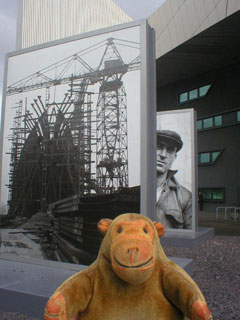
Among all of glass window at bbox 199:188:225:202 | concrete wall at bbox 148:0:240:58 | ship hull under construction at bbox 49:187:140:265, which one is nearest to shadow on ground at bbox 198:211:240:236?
ship hull under construction at bbox 49:187:140:265

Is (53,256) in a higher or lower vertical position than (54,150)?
lower

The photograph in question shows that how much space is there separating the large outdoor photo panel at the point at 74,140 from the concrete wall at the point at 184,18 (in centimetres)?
1148

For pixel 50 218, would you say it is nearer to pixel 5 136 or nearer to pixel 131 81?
pixel 5 136

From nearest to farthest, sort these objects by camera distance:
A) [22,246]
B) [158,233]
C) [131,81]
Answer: [158,233], [131,81], [22,246]

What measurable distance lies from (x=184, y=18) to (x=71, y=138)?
14.7m

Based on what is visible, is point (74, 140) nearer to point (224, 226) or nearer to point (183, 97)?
point (224, 226)

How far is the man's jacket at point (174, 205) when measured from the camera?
7.36 metres

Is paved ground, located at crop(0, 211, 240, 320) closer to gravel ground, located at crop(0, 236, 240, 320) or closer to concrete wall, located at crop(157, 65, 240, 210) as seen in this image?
gravel ground, located at crop(0, 236, 240, 320)

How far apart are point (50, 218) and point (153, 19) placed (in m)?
17.7

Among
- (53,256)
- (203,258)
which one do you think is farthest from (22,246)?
(203,258)

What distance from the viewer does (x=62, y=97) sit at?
3922 millimetres

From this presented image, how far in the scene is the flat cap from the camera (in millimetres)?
7434

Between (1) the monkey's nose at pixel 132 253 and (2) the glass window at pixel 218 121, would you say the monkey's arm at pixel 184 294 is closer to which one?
(1) the monkey's nose at pixel 132 253

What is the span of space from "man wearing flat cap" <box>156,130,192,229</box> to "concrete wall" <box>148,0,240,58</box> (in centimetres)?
864
